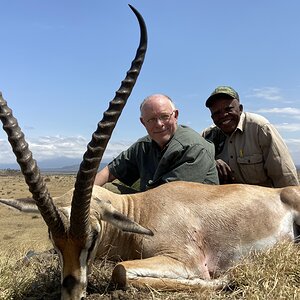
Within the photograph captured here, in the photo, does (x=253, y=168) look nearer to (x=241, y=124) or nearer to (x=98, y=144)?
(x=241, y=124)

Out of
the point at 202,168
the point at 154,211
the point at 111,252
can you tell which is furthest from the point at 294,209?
the point at 111,252

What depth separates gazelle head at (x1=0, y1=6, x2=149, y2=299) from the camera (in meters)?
4.46

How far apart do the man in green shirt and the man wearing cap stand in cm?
125

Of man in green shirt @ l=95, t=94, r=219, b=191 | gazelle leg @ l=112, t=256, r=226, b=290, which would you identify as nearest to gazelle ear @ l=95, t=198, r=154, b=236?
gazelle leg @ l=112, t=256, r=226, b=290

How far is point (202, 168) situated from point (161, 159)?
617 millimetres

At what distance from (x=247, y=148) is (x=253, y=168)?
1.25 feet

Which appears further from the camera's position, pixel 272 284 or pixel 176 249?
pixel 176 249

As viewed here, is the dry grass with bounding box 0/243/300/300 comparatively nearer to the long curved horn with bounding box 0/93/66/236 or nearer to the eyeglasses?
the long curved horn with bounding box 0/93/66/236

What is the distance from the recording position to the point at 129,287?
4.81 metres

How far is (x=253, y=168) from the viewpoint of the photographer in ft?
28.5

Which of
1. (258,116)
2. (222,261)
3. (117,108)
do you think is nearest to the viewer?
(117,108)

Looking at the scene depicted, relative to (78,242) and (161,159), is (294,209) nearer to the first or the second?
(161,159)

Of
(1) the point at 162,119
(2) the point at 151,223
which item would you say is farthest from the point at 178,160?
(2) the point at 151,223

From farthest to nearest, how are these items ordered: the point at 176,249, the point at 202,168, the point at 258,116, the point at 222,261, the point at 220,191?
the point at 258,116 → the point at 202,168 → the point at 220,191 → the point at 222,261 → the point at 176,249
